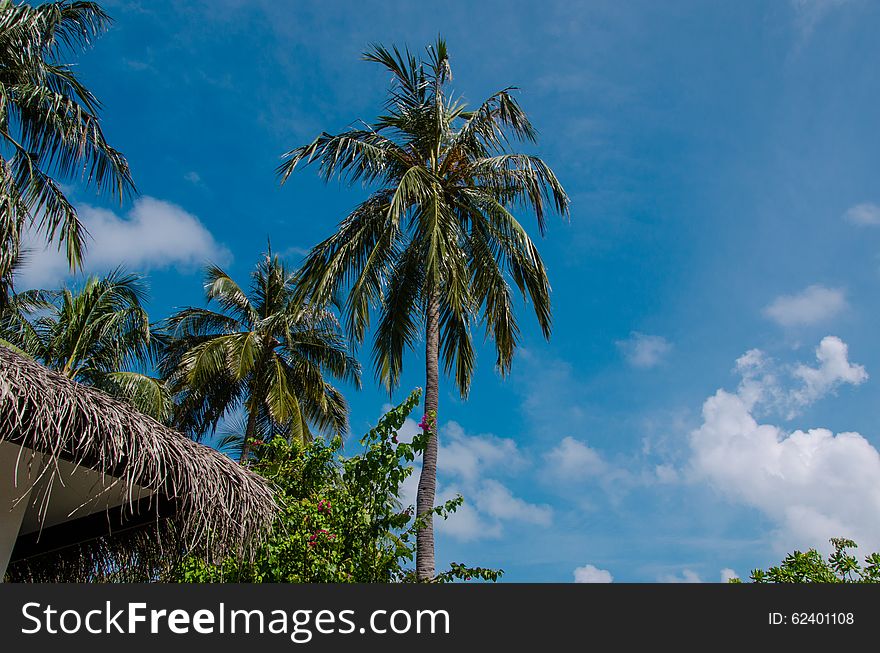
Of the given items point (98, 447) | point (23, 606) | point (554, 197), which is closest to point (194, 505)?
point (98, 447)

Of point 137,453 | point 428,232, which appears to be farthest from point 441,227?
point 137,453

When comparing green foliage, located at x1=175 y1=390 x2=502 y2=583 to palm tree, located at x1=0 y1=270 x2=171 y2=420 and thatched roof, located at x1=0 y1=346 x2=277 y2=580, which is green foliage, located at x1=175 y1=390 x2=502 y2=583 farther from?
palm tree, located at x1=0 y1=270 x2=171 y2=420

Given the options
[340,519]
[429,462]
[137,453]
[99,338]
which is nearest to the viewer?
[137,453]

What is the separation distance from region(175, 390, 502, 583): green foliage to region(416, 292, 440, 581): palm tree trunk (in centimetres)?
26

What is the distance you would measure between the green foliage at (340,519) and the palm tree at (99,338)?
6821mm

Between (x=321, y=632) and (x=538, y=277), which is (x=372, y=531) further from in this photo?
(x=538, y=277)

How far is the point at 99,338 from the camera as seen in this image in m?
14.8

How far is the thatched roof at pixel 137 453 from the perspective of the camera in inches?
175

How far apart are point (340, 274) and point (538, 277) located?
10.1 feet

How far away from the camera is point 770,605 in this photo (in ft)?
15.2

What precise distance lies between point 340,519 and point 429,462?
6.62 feet

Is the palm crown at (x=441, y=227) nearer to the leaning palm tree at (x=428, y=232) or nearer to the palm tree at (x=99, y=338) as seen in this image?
the leaning palm tree at (x=428, y=232)

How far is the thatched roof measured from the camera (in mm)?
4438

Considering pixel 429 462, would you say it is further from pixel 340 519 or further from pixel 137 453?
pixel 137 453
